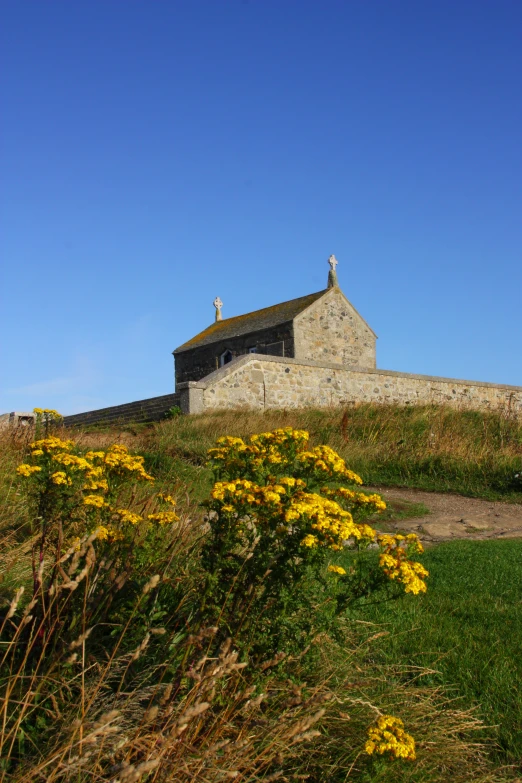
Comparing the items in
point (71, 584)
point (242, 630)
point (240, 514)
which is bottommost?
point (242, 630)

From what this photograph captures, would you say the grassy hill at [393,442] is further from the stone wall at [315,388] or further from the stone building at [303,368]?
the stone building at [303,368]

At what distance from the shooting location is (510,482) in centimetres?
1195

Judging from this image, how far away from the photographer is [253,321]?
1117 inches

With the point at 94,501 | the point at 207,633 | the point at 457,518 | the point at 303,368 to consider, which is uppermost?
the point at 303,368

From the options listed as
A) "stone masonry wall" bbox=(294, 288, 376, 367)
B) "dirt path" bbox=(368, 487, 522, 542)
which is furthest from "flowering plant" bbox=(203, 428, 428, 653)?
"stone masonry wall" bbox=(294, 288, 376, 367)

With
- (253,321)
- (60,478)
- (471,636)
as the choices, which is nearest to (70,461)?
(60,478)

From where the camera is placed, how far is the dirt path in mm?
8805

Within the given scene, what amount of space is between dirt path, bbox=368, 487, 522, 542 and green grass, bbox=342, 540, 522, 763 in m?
2.16

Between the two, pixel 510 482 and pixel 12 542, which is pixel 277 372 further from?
pixel 12 542

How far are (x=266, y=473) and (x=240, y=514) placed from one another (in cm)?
54

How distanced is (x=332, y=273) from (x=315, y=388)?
9700mm

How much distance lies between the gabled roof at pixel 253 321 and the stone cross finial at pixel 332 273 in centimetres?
40

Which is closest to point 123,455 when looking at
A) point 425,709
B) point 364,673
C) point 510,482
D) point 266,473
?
point 266,473

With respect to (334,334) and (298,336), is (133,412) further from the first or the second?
(334,334)
